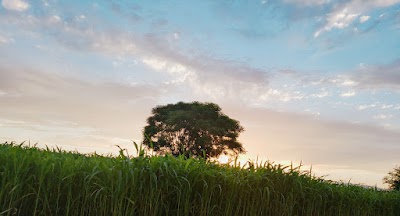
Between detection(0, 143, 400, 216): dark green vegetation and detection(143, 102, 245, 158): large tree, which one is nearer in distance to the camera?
detection(0, 143, 400, 216): dark green vegetation

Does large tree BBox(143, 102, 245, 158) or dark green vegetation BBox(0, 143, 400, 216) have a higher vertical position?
large tree BBox(143, 102, 245, 158)

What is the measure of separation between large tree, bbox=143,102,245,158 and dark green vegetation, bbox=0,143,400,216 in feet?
94.3

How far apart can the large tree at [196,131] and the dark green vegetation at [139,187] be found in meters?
28.7

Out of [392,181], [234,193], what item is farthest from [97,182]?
[392,181]

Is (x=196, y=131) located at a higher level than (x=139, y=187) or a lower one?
higher

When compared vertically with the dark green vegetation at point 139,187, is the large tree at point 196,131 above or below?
above

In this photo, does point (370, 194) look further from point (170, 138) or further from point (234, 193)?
point (170, 138)

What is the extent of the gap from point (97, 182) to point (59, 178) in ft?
1.09

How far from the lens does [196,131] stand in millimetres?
35750

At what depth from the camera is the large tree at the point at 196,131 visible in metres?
35.2

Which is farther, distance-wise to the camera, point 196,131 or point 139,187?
point 196,131

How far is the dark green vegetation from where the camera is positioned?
3684 mm

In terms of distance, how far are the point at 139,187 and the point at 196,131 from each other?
31810 mm

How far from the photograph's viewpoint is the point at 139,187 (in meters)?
3.96
